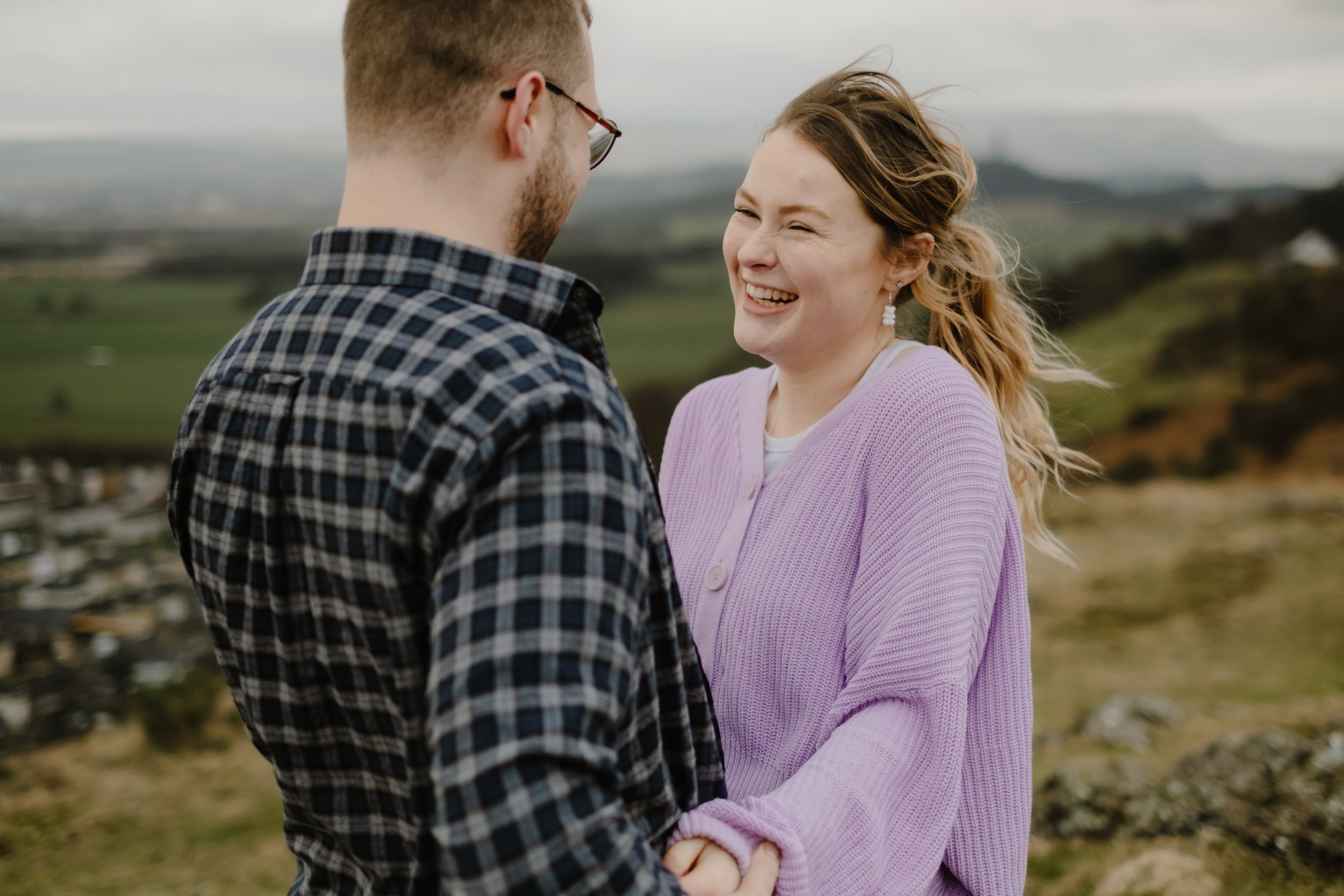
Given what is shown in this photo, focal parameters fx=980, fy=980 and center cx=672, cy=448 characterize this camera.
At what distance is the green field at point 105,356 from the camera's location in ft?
19.9

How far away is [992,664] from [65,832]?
3.77m

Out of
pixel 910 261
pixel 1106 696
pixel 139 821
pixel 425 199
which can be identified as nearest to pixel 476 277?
pixel 425 199

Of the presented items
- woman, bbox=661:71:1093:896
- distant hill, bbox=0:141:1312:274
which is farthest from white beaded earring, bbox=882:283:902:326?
distant hill, bbox=0:141:1312:274

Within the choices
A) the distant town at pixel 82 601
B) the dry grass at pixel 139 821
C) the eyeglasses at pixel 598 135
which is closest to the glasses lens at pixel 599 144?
the eyeglasses at pixel 598 135

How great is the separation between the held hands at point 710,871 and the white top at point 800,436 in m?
0.69

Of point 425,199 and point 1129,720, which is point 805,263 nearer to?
point 425,199

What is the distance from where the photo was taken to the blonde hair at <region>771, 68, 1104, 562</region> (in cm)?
163

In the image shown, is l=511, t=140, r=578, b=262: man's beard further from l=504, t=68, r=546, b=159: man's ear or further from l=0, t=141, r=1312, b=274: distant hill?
l=0, t=141, r=1312, b=274: distant hill

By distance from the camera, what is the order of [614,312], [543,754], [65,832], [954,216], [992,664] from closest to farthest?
[543,754] → [992,664] → [954,216] → [65,832] → [614,312]

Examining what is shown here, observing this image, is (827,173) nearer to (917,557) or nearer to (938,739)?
(917,557)

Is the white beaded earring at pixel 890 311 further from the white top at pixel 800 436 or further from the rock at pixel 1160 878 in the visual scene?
the rock at pixel 1160 878

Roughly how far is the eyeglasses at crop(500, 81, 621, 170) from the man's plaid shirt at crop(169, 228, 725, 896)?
243mm

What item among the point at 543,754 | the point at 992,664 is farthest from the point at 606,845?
the point at 992,664

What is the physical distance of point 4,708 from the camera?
4191 mm
